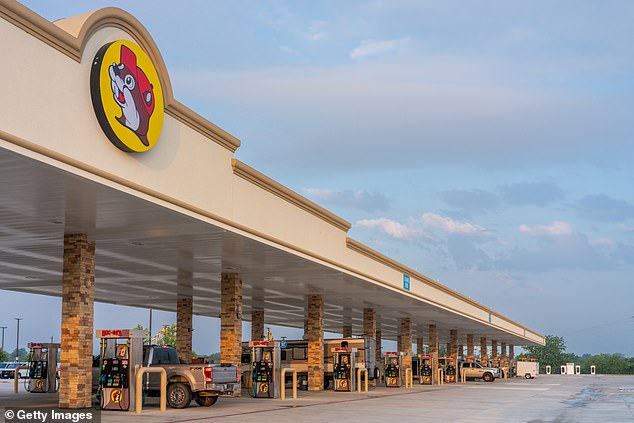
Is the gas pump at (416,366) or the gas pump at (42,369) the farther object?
the gas pump at (416,366)

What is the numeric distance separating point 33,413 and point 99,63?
9998mm

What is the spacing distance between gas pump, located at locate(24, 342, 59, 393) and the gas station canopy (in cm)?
Result: 313

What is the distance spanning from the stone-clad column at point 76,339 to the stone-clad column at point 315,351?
18.4 meters

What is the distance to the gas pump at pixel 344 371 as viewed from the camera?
39.7 metres

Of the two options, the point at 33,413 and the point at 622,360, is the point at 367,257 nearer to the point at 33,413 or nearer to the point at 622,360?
the point at 33,413

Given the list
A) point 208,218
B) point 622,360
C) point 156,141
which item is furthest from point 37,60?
point 622,360

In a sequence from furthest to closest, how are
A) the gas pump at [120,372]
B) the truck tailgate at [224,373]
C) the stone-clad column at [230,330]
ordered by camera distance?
the stone-clad column at [230,330] < the truck tailgate at [224,373] < the gas pump at [120,372]

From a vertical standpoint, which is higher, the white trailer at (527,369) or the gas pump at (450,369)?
the gas pump at (450,369)

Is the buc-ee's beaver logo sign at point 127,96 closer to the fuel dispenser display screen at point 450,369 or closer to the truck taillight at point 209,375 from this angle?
the truck taillight at point 209,375

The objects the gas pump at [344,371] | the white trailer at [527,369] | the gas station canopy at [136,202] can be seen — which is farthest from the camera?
the white trailer at [527,369]

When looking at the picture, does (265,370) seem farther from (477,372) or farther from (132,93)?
(477,372)

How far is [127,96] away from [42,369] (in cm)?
2038
